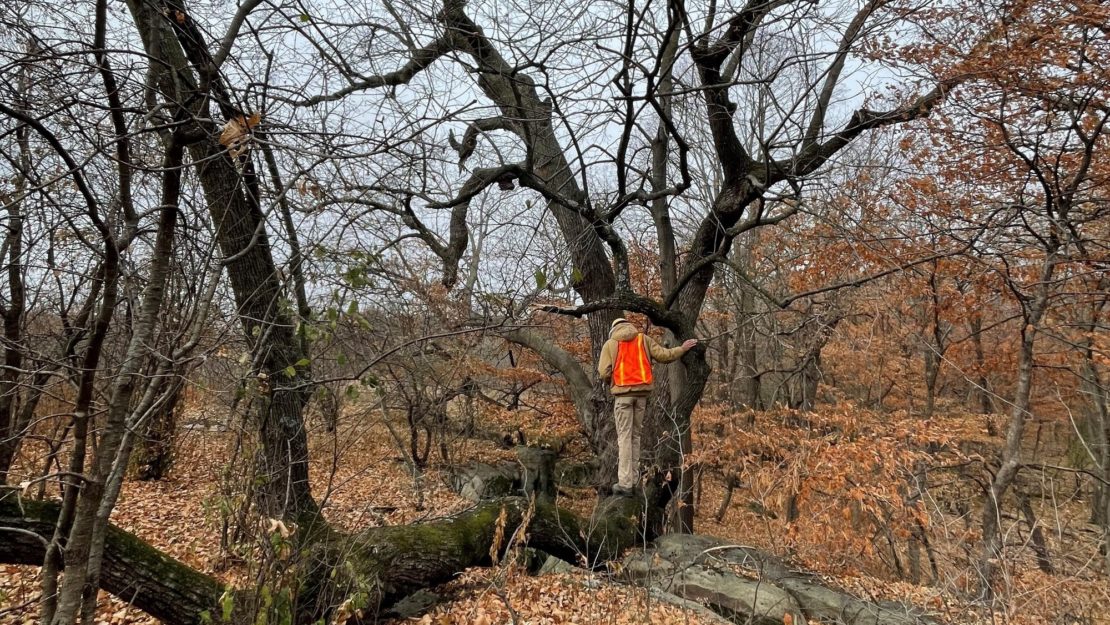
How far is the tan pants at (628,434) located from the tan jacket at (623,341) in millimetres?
116

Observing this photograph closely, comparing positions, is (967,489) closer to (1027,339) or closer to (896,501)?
(1027,339)

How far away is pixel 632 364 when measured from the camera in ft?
19.5

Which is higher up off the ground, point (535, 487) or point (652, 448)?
point (652, 448)

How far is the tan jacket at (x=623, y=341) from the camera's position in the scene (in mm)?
5906

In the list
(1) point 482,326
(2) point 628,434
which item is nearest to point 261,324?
(1) point 482,326

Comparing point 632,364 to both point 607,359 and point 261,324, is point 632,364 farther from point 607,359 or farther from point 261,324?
point 261,324

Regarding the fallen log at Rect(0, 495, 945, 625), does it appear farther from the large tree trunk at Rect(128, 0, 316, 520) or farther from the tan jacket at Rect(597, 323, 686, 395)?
the tan jacket at Rect(597, 323, 686, 395)

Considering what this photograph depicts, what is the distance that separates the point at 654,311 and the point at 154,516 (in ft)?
20.6

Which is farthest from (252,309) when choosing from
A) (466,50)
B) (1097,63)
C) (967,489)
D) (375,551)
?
(967,489)

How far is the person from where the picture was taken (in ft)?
19.4

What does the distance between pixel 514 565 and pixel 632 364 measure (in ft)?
8.37

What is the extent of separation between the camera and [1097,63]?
5.40 m

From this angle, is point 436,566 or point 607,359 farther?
point 607,359

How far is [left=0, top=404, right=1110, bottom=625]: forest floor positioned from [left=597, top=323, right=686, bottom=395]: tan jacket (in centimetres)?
157
